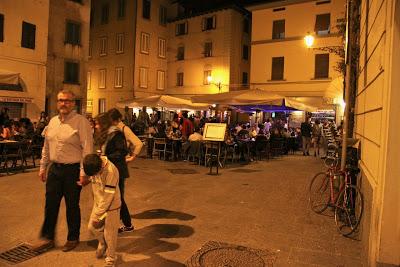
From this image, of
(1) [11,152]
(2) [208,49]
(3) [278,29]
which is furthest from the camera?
(2) [208,49]

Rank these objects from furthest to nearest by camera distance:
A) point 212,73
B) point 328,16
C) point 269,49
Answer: point 212,73
point 269,49
point 328,16

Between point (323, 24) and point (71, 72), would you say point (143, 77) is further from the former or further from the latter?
point (323, 24)

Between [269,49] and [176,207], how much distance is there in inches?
960

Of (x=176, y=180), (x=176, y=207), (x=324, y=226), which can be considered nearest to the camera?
(x=324, y=226)

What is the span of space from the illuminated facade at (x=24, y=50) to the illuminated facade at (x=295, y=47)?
15.5 meters

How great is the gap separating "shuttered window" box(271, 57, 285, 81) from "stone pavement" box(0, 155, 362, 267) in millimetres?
19998

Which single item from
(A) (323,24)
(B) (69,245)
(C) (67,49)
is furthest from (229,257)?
(A) (323,24)

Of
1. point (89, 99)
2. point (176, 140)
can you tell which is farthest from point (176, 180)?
point (89, 99)

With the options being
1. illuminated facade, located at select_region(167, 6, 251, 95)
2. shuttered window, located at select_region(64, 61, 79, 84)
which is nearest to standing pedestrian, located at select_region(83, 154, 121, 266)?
shuttered window, located at select_region(64, 61, 79, 84)

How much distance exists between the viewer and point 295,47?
2833 cm

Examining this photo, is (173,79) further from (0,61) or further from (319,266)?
(319,266)

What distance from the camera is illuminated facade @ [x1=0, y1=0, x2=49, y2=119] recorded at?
64.2 ft

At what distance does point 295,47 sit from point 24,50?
1797cm

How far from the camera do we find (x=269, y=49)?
1161 inches
